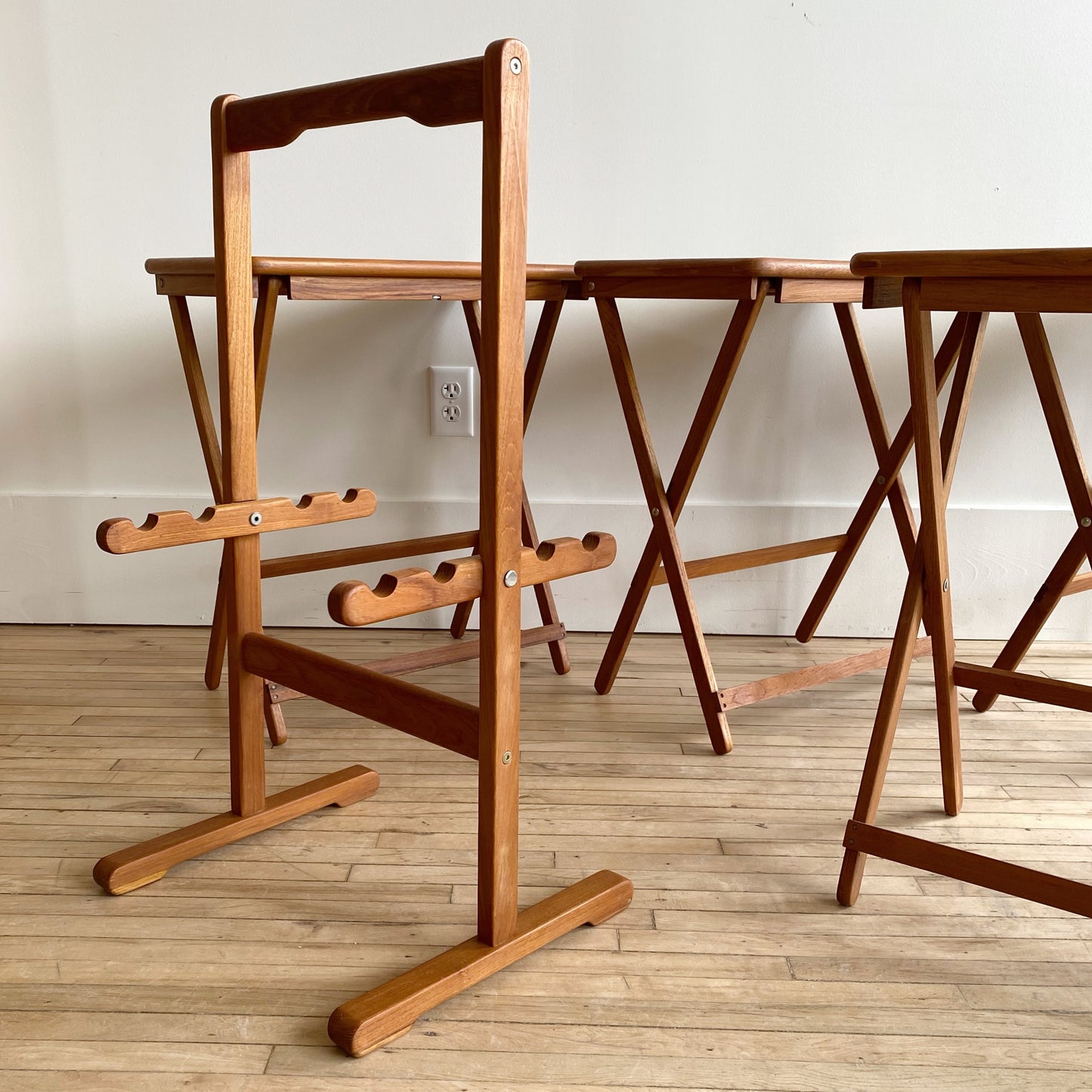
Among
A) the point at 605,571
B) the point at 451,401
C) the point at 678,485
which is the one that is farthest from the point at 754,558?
the point at 451,401

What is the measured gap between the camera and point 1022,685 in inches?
55.2

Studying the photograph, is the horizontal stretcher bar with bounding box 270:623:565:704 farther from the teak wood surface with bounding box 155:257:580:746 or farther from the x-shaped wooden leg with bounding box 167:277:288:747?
the x-shaped wooden leg with bounding box 167:277:288:747

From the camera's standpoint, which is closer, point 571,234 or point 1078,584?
point 1078,584

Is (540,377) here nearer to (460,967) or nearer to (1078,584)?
(1078,584)

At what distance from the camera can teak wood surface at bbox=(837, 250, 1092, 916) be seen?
1.14 metres

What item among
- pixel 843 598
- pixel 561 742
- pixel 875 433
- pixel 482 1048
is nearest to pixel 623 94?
pixel 875 433

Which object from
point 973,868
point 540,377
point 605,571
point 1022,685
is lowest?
point 605,571

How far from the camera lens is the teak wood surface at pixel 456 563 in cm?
101

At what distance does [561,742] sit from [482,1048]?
0.75 metres

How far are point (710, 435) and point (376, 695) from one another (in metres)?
0.95

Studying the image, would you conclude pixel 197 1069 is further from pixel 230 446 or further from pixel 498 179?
pixel 498 179

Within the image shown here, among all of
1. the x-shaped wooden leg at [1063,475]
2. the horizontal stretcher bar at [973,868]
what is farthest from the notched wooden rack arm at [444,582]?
A: the x-shaped wooden leg at [1063,475]

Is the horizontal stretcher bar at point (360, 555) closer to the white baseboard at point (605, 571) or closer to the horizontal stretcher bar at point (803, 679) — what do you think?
the white baseboard at point (605, 571)

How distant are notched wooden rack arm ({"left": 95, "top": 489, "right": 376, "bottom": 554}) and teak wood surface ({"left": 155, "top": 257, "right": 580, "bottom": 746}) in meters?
0.23
